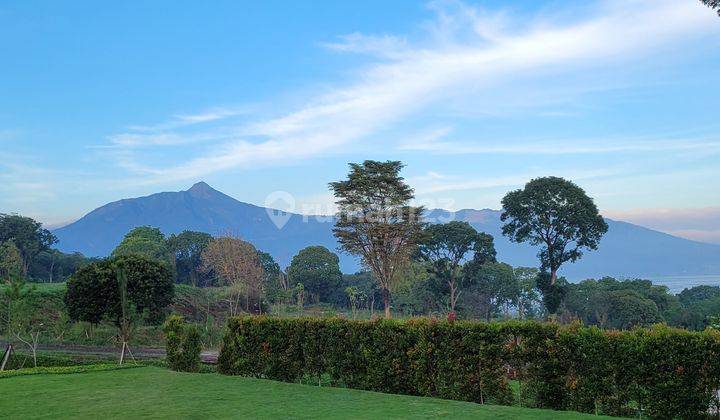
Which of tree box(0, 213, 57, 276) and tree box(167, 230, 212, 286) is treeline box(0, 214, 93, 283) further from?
tree box(167, 230, 212, 286)

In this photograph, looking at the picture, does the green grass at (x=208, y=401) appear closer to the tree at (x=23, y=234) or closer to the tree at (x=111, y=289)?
the tree at (x=111, y=289)

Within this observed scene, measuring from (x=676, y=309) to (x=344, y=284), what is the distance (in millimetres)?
33225

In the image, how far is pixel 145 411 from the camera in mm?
9641

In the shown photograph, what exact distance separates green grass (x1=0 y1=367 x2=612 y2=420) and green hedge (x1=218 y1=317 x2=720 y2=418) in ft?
2.98

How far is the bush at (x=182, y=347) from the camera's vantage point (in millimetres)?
16219

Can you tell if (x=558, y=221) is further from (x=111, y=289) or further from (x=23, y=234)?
(x=23, y=234)

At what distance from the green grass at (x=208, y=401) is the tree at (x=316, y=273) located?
162ft

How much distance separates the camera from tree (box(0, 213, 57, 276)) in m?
62.8

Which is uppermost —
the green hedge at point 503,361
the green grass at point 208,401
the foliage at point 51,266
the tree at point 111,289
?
the foliage at point 51,266

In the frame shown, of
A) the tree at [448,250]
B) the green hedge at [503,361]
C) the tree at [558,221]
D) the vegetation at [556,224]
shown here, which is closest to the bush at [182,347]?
the green hedge at [503,361]

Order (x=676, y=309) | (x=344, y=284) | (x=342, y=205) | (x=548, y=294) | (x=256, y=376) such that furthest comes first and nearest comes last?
(x=344, y=284) < (x=676, y=309) < (x=342, y=205) < (x=548, y=294) < (x=256, y=376)

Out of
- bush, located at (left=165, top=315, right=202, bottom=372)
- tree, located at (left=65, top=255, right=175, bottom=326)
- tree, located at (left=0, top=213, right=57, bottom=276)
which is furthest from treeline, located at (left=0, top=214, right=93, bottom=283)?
bush, located at (left=165, top=315, right=202, bottom=372)

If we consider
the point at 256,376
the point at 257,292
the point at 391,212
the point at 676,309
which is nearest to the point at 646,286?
the point at 676,309

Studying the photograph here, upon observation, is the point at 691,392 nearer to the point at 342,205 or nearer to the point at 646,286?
the point at 342,205
